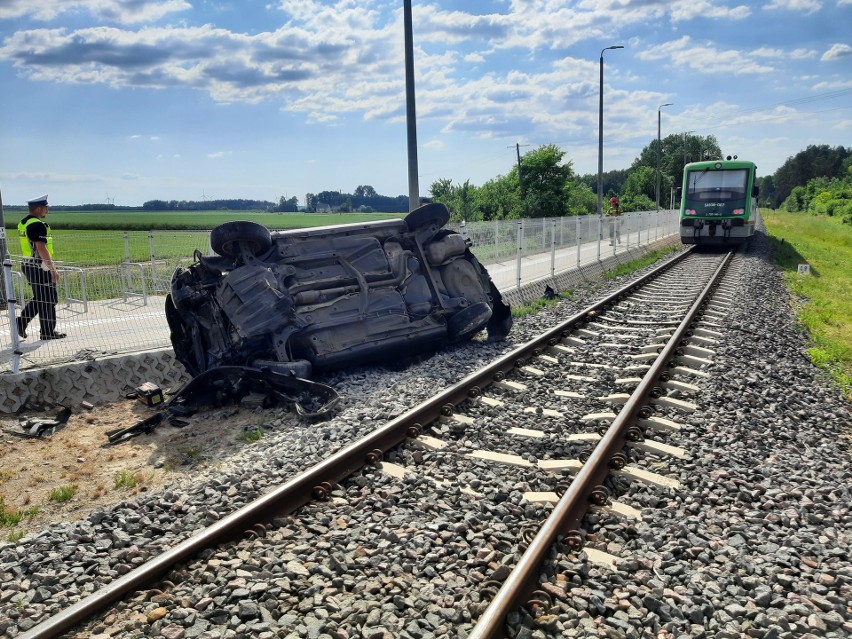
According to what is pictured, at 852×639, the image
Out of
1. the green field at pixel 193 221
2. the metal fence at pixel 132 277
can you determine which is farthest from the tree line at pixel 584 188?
the metal fence at pixel 132 277

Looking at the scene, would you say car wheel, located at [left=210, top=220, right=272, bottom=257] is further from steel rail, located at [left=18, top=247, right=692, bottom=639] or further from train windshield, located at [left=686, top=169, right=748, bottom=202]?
train windshield, located at [left=686, top=169, right=748, bottom=202]

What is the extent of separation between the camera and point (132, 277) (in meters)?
14.5

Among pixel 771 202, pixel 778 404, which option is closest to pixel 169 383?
pixel 778 404

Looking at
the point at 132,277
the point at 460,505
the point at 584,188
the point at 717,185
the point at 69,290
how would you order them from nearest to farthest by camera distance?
the point at 460,505 < the point at 69,290 < the point at 132,277 < the point at 717,185 < the point at 584,188

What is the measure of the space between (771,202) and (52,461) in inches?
7634

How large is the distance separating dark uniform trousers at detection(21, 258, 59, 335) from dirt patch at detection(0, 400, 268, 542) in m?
2.52

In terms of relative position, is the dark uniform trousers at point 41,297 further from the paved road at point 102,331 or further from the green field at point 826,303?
the green field at point 826,303

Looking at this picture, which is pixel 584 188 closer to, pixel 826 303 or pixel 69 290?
pixel 826 303

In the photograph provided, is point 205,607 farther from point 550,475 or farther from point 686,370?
point 686,370

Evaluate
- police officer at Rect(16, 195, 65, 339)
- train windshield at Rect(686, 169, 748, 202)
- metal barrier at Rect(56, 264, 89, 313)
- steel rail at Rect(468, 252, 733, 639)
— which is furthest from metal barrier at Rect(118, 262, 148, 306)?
train windshield at Rect(686, 169, 748, 202)

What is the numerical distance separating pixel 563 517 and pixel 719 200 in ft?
80.4

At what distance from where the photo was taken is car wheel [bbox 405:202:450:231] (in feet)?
32.2

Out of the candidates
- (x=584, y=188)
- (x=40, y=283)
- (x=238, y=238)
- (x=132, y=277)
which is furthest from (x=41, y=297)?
(x=584, y=188)

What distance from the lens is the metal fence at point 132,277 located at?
900cm
